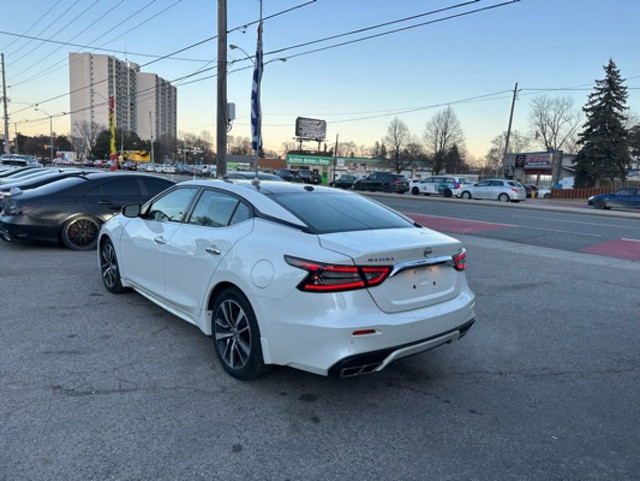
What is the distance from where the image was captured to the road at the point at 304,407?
2.60 m

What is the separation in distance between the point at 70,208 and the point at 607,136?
2078 inches

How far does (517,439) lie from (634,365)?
6.58ft

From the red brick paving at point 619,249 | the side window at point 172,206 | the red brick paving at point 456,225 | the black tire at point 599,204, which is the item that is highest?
the side window at point 172,206

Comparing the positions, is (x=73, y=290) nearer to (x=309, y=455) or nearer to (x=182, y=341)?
(x=182, y=341)

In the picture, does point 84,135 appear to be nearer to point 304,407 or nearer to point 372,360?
point 304,407

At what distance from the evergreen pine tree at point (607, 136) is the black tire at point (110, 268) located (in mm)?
52288

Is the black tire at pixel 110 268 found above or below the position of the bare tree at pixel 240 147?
below

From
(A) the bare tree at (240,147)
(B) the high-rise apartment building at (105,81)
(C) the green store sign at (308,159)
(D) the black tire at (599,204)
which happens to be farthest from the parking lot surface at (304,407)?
(A) the bare tree at (240,147)

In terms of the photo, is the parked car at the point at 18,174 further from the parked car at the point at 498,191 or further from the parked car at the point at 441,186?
the parked car at the point at 441,186

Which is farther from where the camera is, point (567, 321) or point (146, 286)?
point (567, 321)

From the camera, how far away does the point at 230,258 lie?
349 cm

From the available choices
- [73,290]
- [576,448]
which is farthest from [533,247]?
[73,290]

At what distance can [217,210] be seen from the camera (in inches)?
159

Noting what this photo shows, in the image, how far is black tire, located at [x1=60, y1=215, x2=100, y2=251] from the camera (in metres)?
8.33
